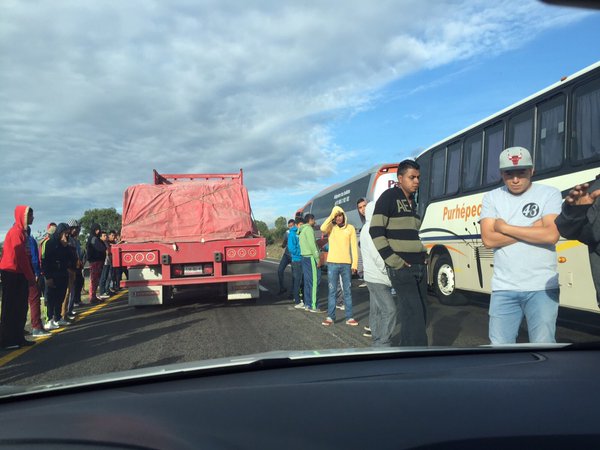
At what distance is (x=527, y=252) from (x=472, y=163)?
615 cm

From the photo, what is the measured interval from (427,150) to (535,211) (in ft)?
26.1

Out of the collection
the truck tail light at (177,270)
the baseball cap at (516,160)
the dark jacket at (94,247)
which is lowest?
the truck tail light at (177,270)

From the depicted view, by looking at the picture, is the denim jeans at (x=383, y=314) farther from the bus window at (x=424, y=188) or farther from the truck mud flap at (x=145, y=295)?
the bus window at (x=424, y=188)

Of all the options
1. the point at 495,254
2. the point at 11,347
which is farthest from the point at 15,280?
the point at 495,254

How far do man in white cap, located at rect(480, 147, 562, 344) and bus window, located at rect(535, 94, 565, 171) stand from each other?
3966 millimetres

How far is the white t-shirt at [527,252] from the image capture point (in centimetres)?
342

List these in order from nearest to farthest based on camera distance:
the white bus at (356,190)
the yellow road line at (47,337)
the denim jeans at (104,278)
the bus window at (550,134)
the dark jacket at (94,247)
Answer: the yellow road line at (47,337)
the bus window at (550,134)
the dark jacket at (94,247)
the denim jeans at (104,278)
the white bus at (356,190)

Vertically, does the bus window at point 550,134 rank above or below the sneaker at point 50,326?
above

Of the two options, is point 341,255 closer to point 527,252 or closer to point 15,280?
point 527,252

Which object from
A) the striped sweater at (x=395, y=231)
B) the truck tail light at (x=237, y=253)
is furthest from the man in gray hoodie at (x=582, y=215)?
the truck tail light at (x=237, y=253)

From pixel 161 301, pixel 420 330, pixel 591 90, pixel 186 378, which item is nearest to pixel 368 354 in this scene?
pixel 186 378

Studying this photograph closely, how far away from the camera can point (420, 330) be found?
4242 millimetres

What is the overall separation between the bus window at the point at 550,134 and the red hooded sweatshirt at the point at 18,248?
763cm

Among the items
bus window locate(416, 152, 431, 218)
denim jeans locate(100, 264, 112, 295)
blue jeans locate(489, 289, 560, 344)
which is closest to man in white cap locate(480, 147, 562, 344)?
blue jeans locate(489, 289, 560, 344)
